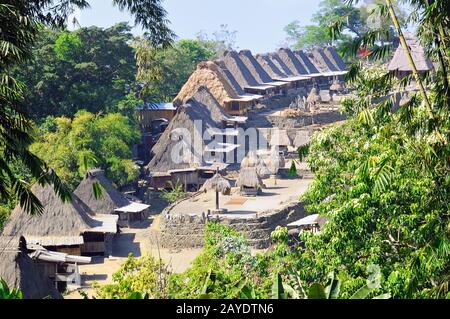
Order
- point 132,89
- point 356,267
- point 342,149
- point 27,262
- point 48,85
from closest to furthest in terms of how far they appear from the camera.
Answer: point 356,267
point 342,149
point 27,262
point 48,85
point 132,89

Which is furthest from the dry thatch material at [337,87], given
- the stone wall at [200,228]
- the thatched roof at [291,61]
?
the stone wall at [200,228]

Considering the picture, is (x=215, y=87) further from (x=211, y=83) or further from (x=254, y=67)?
(x=254, y=67)

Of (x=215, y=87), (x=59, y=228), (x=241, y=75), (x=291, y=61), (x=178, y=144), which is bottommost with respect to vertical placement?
(x=59, y=228)

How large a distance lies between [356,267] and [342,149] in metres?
2.64

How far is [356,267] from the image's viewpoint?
11469 millimetres

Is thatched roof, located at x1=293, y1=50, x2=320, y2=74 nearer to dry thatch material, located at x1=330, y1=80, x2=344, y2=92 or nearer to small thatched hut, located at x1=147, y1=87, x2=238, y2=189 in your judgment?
dry thatch material, located at x1=330, y1=80, x2=344, y2=92

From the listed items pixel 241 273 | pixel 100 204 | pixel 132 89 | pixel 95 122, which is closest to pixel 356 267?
pixel 241 273

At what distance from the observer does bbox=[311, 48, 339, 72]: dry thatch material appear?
201 ft

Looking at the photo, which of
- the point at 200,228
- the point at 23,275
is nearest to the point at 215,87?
the point at 200,228

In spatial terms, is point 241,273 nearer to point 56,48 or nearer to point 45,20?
point 45,20

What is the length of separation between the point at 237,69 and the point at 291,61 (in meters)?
10.1

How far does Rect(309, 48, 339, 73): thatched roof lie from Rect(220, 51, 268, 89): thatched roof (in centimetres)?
1296

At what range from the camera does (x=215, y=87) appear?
141ft

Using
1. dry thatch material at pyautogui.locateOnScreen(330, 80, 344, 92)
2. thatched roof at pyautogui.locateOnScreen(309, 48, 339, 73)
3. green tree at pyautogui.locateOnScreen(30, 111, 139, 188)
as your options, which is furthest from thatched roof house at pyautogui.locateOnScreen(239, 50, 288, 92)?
green tree at pyautogui.locateOnScreen(30, 111, 139, 188)
